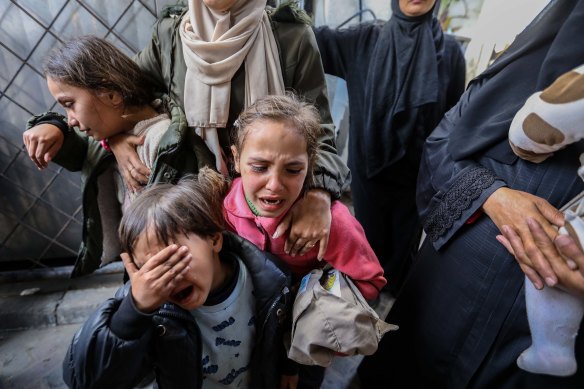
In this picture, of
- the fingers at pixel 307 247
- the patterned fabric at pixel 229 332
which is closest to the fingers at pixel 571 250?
the fingers at pixel 307 247

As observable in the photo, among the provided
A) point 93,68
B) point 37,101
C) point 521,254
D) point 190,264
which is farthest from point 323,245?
point 37,101

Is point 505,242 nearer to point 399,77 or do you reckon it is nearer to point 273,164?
point 273,164

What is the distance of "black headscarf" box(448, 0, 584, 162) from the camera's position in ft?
2.31

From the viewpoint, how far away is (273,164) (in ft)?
2.82

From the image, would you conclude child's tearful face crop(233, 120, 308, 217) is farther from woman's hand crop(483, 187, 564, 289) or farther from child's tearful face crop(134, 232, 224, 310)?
woman's hand crop(483, 187, 564, 289)

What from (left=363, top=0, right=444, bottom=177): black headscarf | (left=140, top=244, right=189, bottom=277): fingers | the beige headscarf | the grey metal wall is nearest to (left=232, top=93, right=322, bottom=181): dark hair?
the beige headscarf

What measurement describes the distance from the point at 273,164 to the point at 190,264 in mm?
336

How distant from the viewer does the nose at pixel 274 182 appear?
85 centimetres

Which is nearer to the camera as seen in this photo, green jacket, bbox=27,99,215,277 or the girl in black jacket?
the girl in black jacket

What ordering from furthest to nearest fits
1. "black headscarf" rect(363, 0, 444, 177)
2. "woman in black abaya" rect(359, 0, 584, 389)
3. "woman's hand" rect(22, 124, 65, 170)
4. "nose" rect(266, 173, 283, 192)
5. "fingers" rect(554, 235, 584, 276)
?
"black headscarf" rect(363, 0, 444, 177), "woman's hand" rect(22, 124, 65, 170), "nose" rect(266, 173, 283, 192), "woman in black abaya" rect(359, 0, 584, 389), "fingers" rect(554, 235, 584, 276)

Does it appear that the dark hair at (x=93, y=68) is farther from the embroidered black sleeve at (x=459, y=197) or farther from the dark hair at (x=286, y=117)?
the embroidered black sleeve at (x=459, y=197)

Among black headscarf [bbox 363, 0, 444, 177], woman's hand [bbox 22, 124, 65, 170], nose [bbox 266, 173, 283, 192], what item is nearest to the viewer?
nose [bbox 266, 173, 283, 192]

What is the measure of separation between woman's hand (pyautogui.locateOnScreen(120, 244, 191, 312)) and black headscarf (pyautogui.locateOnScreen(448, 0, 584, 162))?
84 centimetres

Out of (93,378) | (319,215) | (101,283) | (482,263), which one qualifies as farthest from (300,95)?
(101,283)
